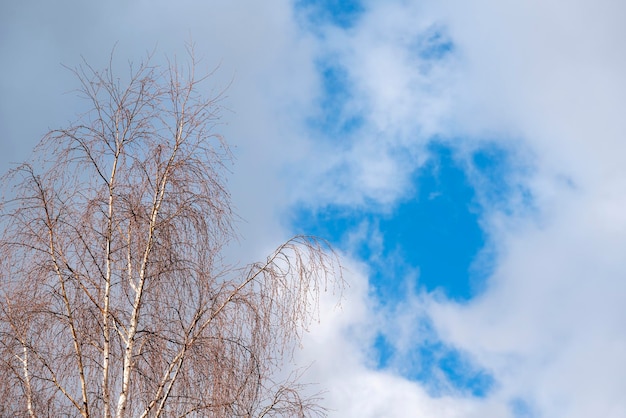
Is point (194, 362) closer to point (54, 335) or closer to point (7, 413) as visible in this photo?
point (54, 335)

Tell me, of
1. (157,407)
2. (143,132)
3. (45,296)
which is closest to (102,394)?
(157,407)

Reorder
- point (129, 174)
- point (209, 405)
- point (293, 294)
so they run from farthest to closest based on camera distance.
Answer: point (129, 174), point (293, 294), point (209, 405)

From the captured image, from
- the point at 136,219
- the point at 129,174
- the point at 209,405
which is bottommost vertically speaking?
the point at 209,405

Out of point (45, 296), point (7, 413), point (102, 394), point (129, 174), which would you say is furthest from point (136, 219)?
point (7, 413)

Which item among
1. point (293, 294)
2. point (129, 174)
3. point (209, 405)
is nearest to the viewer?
point (209, 405)

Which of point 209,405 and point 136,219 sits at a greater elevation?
point 136,219

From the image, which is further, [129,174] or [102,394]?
[129,174]

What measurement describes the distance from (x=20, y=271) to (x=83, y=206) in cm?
86

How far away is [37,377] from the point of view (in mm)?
7395

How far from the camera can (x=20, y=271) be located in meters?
7.59

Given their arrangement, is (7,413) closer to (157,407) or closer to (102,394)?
(102,394)

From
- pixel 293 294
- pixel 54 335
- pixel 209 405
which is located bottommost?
pixel 209 405

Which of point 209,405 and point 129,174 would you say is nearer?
point 209,405

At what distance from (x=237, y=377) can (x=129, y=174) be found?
240 centimetres
